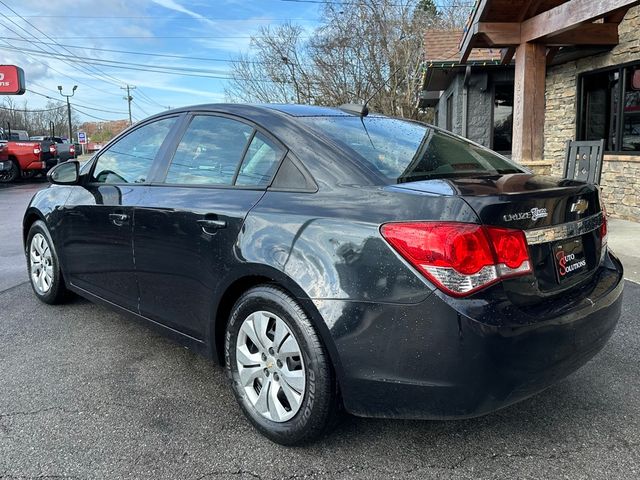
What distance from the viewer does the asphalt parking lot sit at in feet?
7.57

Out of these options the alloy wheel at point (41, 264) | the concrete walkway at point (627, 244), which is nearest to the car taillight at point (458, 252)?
the alloy wheel at point (41, 264)

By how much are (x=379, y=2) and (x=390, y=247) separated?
1096 inches

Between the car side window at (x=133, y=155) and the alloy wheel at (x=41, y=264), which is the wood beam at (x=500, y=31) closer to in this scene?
the car side window at (x=133, y=155)

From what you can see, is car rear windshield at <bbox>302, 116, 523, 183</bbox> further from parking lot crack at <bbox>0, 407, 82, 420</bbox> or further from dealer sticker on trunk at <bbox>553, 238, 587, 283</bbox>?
parking lot crack at <bbox>0, 407, 82, 420</bbox>

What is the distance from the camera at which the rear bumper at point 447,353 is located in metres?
1.98

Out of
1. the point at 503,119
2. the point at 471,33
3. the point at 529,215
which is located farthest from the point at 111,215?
the point at 503,119

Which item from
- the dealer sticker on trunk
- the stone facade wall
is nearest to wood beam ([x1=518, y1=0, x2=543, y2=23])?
the stone facade wall

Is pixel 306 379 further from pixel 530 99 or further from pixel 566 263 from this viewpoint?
pixel 530 99

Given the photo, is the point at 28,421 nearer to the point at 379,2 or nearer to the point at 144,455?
the point at 144,455

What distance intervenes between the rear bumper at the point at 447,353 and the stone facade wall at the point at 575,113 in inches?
308

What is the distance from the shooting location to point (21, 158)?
2064 centimetres

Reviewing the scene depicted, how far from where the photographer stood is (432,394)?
2.06 meters

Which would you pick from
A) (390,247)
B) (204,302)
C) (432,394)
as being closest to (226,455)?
(204,302)

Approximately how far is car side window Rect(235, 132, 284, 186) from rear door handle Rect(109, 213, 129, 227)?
0.91m
